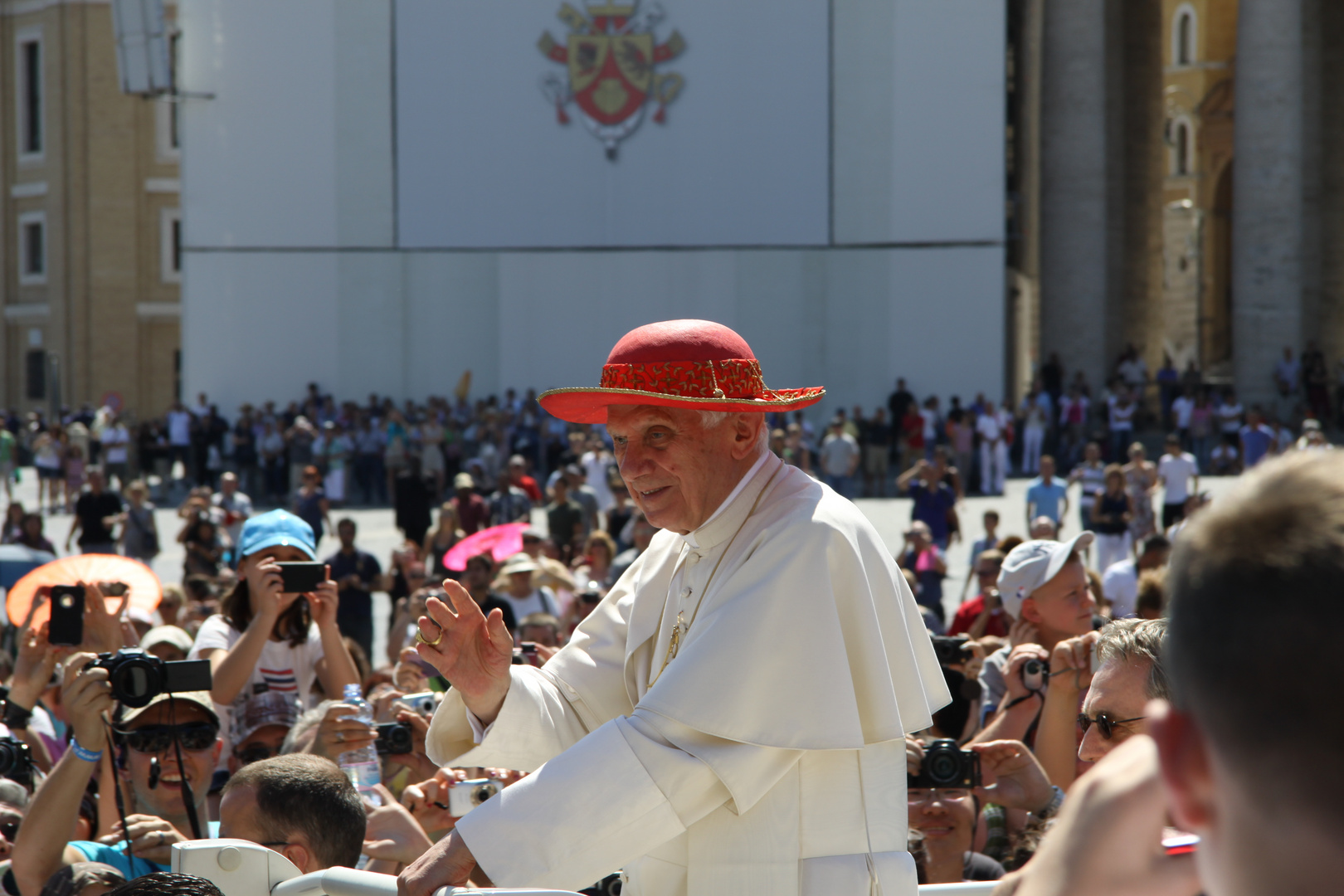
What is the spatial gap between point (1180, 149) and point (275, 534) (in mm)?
53924

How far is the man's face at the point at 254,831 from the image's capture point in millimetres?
3516

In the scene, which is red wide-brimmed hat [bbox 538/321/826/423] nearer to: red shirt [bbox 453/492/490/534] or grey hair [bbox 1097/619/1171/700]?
grey hair [bbox 1097/619/1171/700]

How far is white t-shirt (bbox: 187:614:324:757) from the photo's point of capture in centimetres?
555

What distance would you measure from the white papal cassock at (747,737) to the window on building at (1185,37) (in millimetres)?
55734

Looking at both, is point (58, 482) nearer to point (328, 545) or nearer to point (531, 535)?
point (328, 545)

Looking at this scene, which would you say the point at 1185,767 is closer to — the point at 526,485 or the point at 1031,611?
the point at 1031,611

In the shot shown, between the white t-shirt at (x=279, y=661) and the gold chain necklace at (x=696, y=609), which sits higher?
the gold chain necklace at (x=696, y=609)

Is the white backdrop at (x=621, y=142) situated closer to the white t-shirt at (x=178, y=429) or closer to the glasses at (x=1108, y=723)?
the white t-shirt at (x=178, y=429)

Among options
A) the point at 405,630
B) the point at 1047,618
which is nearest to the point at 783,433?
the point at 405,630

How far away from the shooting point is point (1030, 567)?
5.66 meters

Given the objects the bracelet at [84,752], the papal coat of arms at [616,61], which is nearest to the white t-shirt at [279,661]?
the bracelet at [84,752]

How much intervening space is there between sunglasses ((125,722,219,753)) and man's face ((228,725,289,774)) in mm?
578

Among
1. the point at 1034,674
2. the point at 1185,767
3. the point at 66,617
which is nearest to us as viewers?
the point at 1185,767

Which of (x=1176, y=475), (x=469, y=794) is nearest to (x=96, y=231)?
(x=1176, y=475)
